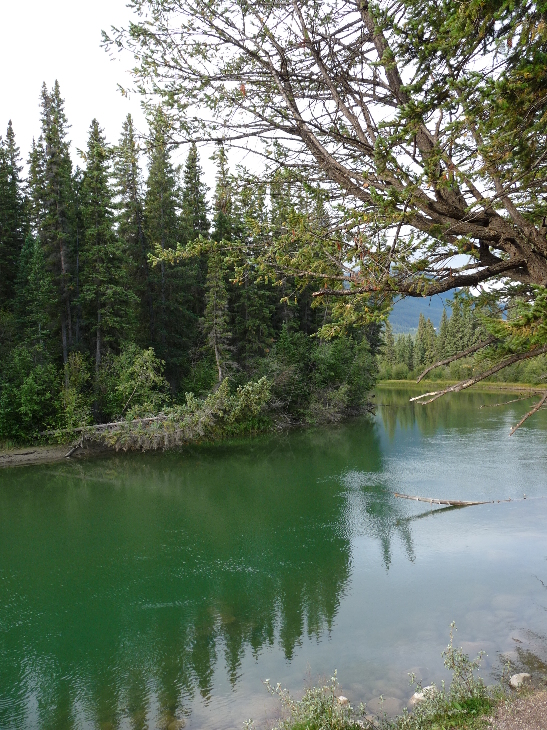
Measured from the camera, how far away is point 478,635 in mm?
9977

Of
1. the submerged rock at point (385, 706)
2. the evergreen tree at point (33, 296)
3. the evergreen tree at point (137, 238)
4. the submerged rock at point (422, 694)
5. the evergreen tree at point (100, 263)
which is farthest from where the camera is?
the evergreen tree at point (137, 238)

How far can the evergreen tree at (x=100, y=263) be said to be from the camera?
26562mm

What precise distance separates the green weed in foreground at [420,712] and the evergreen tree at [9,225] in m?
25.6

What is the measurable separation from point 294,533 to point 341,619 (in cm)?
502

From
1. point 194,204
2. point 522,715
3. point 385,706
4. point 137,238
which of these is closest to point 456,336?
point 194,204

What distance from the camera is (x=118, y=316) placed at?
28453 mm

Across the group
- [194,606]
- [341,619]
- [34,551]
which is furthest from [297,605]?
[34,551]

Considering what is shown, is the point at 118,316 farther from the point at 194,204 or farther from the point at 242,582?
the point at 242,582

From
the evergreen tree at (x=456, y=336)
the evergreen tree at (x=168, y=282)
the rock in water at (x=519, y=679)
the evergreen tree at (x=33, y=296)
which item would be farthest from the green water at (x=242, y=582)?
the evergreen tree at (x=456, y=336)

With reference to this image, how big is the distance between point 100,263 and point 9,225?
7.51 meters

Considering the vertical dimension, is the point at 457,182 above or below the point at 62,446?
above

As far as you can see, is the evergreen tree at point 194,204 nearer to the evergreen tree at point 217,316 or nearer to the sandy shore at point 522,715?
the evergreen tree at point 217,316

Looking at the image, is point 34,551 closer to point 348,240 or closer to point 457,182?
point 348,240

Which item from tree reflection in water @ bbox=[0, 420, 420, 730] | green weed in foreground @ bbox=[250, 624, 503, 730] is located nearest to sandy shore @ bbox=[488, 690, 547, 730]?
green weed in foreground @ bbox=[250, 624, 503, 730]
